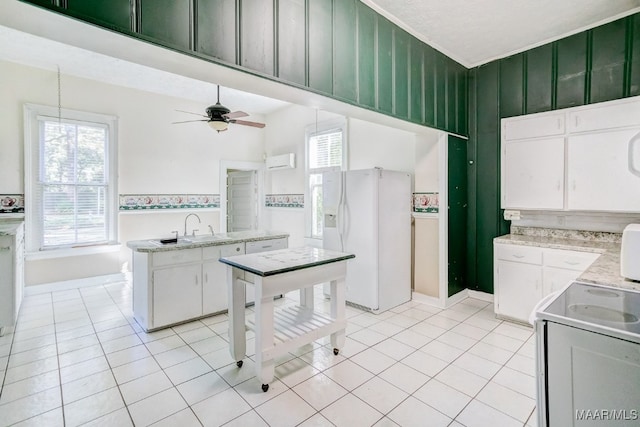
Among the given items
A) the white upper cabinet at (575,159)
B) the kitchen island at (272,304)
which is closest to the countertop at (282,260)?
the kitchen island at (272,304)

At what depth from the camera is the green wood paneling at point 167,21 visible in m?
1.54

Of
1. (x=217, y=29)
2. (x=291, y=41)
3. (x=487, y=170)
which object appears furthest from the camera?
(x=487, y=170)

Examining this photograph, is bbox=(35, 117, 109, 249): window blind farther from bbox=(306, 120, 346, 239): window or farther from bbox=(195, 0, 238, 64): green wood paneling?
bbox=(195, 0, 238, 64): green wood paneling

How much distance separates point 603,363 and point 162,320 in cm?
339

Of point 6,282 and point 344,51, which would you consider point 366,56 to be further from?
point 6,282

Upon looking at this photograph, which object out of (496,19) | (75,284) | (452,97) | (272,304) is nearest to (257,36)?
(272,304)

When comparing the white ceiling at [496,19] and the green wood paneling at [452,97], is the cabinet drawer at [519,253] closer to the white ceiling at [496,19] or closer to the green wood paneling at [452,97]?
the green wood paneling at [452,97]

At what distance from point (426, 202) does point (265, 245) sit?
2.13 m

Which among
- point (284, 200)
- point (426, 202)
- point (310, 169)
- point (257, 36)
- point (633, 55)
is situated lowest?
point (426, 202)

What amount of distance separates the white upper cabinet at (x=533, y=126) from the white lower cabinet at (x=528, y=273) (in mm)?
1200

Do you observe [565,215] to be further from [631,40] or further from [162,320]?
[162,320]

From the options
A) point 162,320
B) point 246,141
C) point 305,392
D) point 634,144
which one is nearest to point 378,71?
point 634,144

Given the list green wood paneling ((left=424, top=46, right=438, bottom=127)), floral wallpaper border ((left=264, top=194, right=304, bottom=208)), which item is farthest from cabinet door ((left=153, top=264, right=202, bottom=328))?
green wood paneling ((left=424, top=46, right=438, bottom=127))

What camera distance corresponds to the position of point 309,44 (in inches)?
89.1
